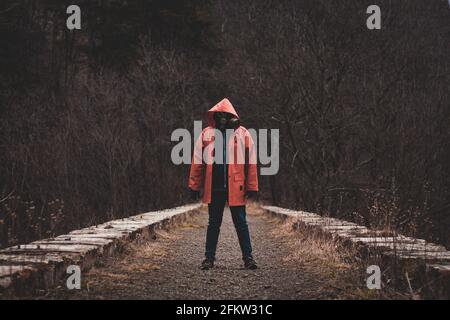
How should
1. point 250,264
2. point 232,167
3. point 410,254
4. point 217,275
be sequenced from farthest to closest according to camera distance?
point 250,264 < point 232,167 < point 217,275 < point 410,254

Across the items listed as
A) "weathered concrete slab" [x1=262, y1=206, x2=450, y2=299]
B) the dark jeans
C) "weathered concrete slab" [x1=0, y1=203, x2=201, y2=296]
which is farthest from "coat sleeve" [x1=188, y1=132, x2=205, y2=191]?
"weathered concrete slab" [x1=262, y1=206, x2=450, y2=299]

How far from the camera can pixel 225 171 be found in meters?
6.90

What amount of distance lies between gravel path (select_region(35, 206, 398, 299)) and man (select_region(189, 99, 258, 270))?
17.8 inches

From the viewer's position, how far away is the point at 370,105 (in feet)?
60.0

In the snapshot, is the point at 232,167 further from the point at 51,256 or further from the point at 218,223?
the point at 51,256

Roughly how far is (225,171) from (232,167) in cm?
10

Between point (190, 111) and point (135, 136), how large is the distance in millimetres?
8865

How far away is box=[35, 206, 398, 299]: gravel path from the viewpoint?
534 cm

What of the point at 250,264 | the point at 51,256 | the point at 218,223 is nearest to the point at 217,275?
the point at 250,264

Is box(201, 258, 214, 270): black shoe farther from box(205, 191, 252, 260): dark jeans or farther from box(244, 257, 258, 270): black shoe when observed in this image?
box(244, 257, 258, 270): black shoe

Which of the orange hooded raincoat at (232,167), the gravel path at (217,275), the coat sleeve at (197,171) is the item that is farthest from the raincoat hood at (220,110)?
the gravel path at (217,275)

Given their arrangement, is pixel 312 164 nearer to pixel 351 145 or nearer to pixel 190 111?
pixel 351 145
